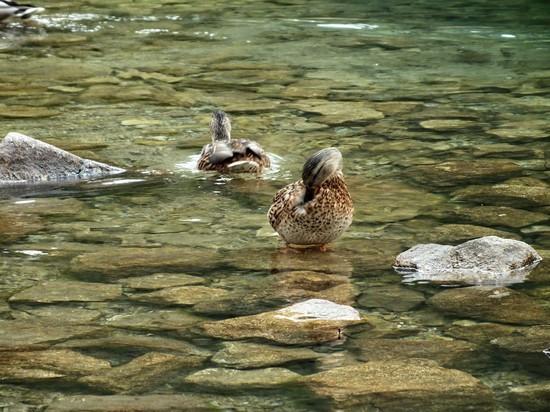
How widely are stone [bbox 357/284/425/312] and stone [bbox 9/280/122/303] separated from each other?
39.2 inches

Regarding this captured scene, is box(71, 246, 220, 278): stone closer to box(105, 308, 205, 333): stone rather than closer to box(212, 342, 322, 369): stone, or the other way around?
box(105, 308, 205, 333): stone

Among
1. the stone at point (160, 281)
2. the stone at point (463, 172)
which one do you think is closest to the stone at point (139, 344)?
the stone at point (160, 281)

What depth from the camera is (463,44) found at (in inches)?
553

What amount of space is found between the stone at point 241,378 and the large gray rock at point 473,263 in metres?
1.33

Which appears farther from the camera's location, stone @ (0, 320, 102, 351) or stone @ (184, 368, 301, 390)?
stone @ (0, 320, 102, 351)

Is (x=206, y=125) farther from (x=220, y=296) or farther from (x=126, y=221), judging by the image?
(x=220, y=296)

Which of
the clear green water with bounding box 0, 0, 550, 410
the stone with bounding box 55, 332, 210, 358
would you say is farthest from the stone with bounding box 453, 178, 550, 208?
the stone with bounding box 55, 332, 210, 358

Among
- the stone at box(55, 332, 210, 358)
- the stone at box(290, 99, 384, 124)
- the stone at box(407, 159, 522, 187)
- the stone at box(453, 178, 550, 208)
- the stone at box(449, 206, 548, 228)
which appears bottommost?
the stone at box(290, 99, 384, 124)

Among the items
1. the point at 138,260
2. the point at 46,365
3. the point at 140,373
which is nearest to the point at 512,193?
the point at 138,260

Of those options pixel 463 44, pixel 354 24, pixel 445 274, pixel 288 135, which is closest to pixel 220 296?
pixel 445 274

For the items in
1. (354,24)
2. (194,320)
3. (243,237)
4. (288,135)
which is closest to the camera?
(194,320)

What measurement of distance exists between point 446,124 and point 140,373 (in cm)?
535

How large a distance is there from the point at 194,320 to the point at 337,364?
2.52 feet

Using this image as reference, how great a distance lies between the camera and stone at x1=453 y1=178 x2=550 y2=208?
755 centimetres
